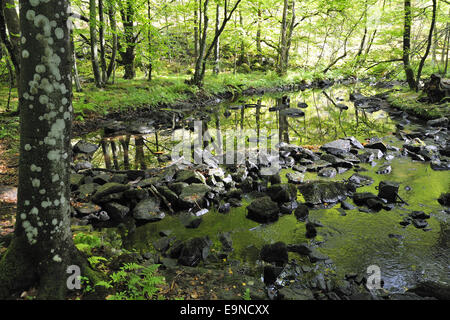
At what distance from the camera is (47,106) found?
9.00 ft

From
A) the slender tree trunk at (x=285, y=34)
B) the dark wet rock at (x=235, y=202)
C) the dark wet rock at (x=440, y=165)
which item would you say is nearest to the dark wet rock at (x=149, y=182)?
the dark wet rock at (x=235, y=202)

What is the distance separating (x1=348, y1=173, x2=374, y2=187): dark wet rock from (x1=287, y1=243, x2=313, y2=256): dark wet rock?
12.4ft

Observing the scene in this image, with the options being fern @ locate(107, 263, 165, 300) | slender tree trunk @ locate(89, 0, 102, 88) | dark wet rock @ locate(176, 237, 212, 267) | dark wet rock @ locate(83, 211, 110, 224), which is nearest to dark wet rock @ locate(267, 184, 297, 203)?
dark wet rock @ locate(176, 237, 212, 267)

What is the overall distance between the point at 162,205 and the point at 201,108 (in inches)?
545

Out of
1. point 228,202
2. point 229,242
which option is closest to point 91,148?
point 228,202

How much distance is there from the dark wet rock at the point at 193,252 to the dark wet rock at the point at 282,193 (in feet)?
8.72

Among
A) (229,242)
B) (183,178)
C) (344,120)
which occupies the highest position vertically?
(344,120)

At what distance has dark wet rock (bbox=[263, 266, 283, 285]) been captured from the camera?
4.25m

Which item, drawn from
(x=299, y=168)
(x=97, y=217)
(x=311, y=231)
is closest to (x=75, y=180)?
(x=97, y=217)

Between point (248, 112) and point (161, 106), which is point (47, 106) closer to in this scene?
point (161, 106)

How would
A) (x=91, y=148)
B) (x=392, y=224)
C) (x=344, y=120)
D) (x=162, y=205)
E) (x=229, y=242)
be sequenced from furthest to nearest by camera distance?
1. (x=344, y=120)
2. (x=91, y=148)
3. (x=162, y=205)
4. (x=392, y=224)
5. (x=229, y=242)

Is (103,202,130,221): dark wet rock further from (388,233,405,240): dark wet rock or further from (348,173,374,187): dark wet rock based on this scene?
(348,173,374,187): dark wet rock

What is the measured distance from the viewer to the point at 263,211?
6227mm

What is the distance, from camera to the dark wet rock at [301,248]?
16.3ft
